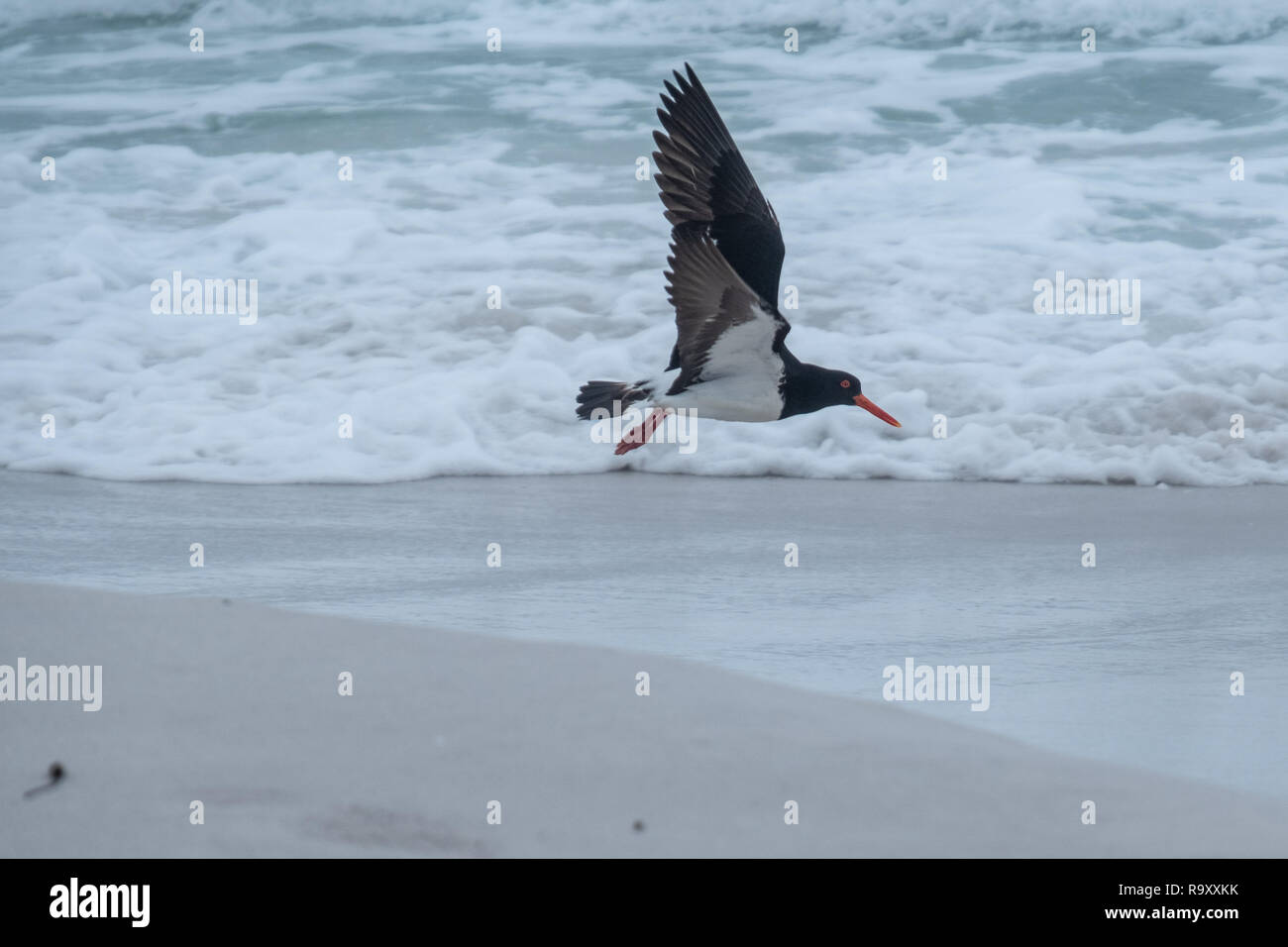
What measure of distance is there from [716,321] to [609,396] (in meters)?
0.38

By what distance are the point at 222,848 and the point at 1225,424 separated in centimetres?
589

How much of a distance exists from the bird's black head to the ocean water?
2.19m

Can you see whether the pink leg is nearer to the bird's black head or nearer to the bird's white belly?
the bird's white belly

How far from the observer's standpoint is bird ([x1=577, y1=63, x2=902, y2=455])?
4.06 meters

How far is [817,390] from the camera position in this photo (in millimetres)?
4531

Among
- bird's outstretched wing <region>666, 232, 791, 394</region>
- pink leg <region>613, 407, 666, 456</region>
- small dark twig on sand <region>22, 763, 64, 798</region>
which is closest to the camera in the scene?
small dark twig on sand <region>22, 763, 64, 798</region>

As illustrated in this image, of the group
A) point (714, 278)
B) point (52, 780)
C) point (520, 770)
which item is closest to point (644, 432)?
point (714, 278)

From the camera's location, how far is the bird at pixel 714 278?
4062 mm

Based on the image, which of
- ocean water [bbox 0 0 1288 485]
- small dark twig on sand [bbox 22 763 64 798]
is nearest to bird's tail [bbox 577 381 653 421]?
small dark twig on sand [bbox 22 763 64 798]

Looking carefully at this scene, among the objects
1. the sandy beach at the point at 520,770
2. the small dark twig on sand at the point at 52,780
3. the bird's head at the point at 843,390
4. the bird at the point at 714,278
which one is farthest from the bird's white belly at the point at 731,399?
the small dark twig on sand at the point at 52,780

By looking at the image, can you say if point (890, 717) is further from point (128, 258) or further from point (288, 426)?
point (128, 258)

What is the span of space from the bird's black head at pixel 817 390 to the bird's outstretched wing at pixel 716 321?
123 millimetres

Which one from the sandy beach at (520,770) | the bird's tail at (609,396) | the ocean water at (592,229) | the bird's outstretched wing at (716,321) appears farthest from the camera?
Result: the ocean water at (592,229)

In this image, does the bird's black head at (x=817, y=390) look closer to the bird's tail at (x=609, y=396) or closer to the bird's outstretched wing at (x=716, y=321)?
the bird's outstretched wing at (x=716, y=321)
